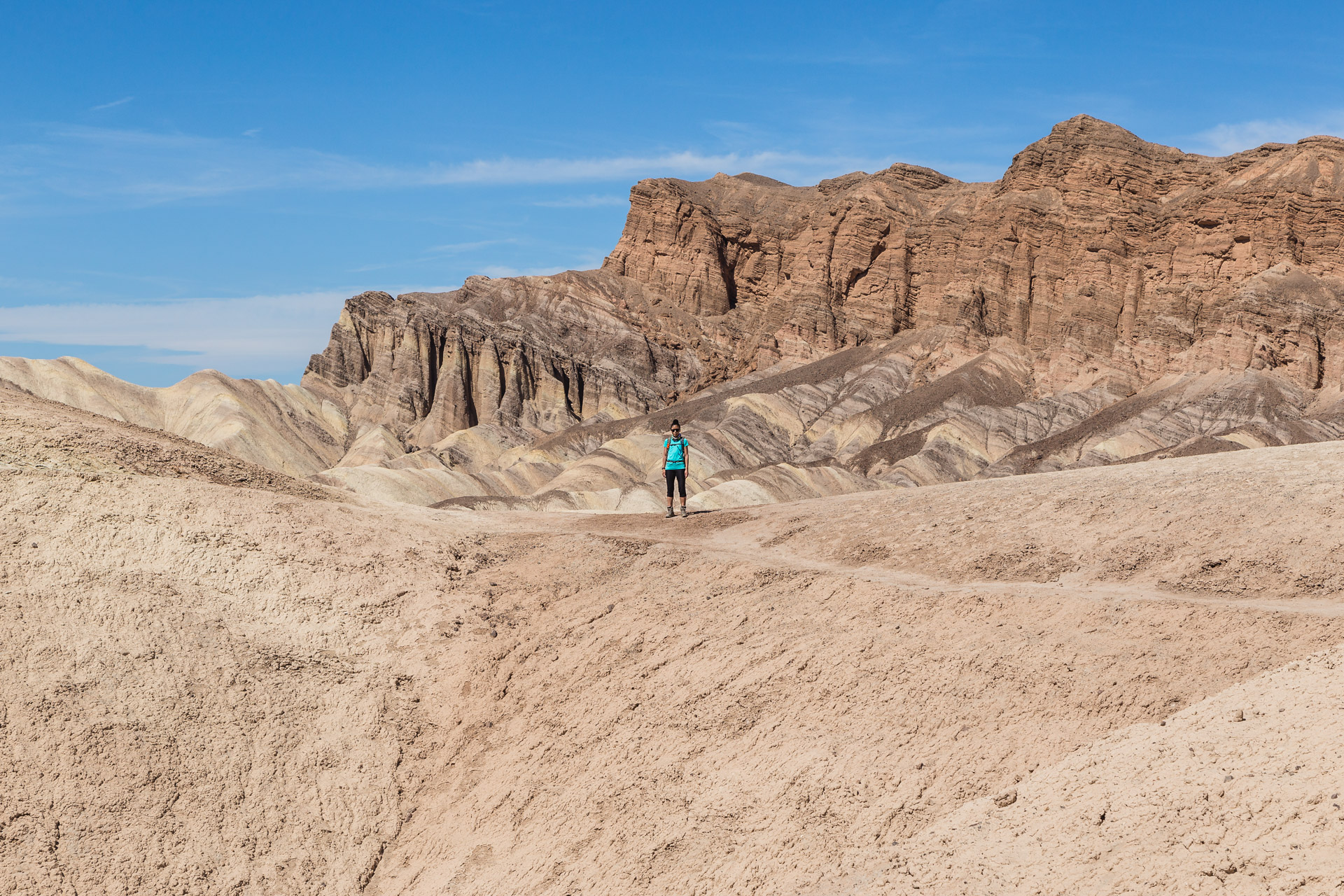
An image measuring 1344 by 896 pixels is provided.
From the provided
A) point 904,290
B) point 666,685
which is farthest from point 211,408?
point 666,685

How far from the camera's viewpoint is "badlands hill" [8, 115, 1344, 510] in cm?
5925

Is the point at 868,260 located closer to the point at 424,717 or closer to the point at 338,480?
the point at 338,480

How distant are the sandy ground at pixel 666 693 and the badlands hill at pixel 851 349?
32.5 metres

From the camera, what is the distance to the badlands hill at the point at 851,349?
194 ft

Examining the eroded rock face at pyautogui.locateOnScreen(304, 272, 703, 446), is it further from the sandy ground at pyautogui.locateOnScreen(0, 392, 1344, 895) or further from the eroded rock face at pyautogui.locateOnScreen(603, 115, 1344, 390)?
the sandy ground at pyautogui.locateOnScreen(0, 392, 1344, 895)

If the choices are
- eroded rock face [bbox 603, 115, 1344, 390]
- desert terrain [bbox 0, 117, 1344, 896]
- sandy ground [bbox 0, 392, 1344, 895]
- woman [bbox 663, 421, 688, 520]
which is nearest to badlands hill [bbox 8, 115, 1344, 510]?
eroded rock face [bbox 603, 115, 1344, 390]

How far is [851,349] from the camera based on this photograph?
267 ft

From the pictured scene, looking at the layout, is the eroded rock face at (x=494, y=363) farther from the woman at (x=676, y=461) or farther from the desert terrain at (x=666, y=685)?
the desert terrain at (x=666, y=685)

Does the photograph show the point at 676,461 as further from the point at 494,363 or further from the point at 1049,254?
the point at 494,363

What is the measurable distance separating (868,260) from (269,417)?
45.8m

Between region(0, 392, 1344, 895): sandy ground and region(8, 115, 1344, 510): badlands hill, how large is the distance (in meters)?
32.5

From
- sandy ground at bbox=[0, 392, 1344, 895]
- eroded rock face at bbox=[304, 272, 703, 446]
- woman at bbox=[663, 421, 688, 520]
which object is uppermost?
eroded rock face at bbox=[304, 272, 703, 446]

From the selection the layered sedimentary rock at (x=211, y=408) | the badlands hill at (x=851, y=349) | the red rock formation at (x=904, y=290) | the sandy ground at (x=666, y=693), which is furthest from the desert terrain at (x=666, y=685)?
the red rock formation at (x=904, y=290)

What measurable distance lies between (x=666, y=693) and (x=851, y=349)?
240 ft
